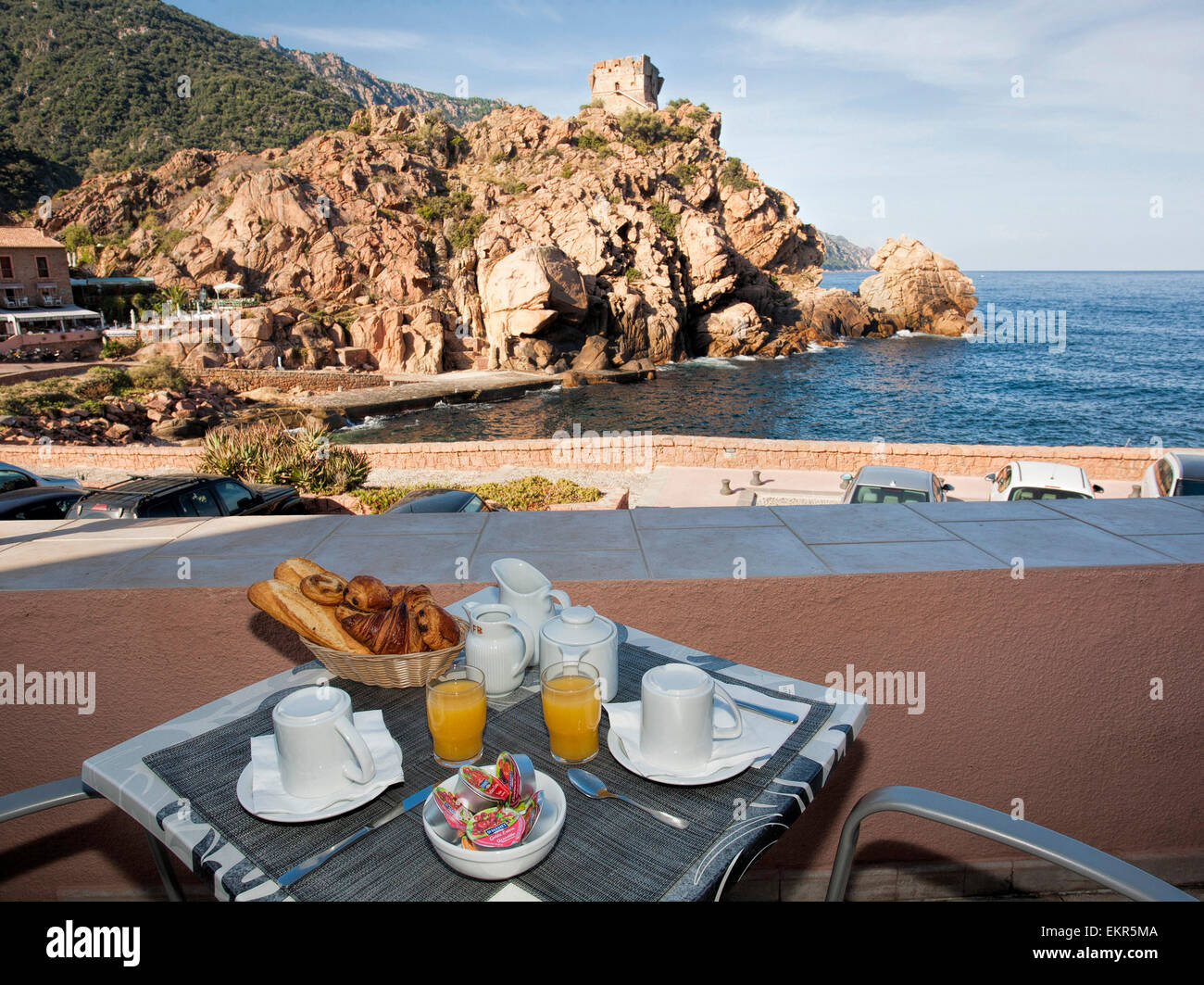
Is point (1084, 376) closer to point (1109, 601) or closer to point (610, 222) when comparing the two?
point (610, 222)

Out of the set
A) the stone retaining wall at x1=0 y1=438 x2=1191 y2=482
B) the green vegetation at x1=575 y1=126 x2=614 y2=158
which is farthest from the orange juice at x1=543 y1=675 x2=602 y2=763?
the green vegetation at x1=575 y1=126 x2=614 y2=158

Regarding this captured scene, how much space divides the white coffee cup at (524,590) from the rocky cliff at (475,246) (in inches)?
1721

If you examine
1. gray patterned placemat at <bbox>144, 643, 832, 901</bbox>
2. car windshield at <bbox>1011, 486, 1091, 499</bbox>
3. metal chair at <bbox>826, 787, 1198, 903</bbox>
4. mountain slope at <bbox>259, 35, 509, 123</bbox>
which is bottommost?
car windshield at <bbox>1011, 486, 1091, 499</bbox>

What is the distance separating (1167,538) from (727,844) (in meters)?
2.41

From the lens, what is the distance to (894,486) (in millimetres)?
9430

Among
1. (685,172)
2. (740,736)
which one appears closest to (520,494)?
(740,736)

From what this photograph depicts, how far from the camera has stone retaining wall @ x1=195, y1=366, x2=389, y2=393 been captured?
37.9m

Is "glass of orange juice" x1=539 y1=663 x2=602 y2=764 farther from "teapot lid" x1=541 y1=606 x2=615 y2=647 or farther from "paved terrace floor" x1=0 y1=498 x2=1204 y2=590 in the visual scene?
"paved terrace floor" x1=0 y1=498 x2=1204 y2=590

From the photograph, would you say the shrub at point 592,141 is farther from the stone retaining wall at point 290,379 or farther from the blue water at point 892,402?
the stone retaining wall at point 290,379

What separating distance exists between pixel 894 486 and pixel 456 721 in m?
9.09

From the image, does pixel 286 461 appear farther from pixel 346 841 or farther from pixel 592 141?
pixel 592 141

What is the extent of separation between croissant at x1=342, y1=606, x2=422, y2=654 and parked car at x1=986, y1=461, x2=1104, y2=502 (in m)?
9.88

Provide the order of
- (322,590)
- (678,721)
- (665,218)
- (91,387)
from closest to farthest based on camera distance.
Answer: (678,721) → (322,590) → (91,387) → (665,218)

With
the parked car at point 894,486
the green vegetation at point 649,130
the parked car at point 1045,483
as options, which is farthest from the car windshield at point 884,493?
the green vegetation at point 649,130
